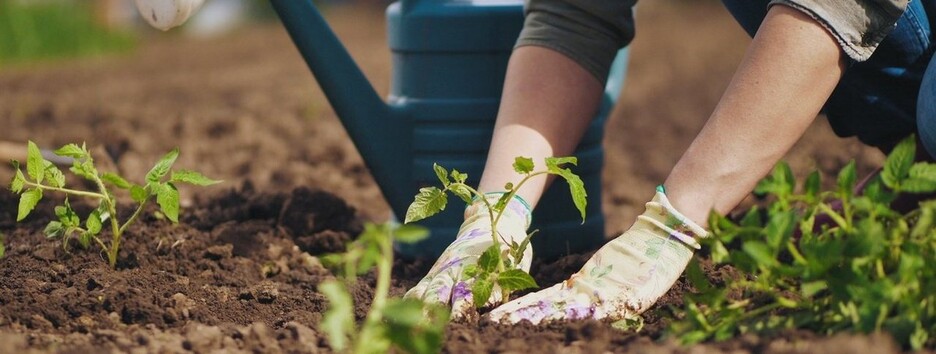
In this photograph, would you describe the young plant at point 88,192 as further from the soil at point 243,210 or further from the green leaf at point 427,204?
the green leaf at point 427,204

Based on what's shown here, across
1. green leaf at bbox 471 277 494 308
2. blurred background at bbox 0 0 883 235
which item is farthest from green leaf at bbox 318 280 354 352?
blurred background at bbox 0 0 883 235

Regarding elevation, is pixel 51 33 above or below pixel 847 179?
below

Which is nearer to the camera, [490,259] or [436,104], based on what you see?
[490,259]

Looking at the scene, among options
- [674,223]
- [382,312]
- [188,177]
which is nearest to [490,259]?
[674,223]

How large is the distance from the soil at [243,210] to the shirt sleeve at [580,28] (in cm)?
33

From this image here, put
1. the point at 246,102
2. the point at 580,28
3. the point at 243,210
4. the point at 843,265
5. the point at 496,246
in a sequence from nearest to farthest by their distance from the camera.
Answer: the point at 843,265 < the point at 496,246 < the point at 580,28 < the point at 243,210 < the point at 246,102

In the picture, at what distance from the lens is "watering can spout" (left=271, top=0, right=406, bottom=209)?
1.89m

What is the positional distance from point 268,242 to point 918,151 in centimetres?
116

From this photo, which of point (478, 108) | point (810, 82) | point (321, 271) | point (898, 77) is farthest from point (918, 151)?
point (321, 271)

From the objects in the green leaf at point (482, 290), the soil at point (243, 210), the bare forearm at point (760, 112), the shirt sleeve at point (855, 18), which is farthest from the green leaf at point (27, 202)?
the shirt sleeve at point (855, 18)

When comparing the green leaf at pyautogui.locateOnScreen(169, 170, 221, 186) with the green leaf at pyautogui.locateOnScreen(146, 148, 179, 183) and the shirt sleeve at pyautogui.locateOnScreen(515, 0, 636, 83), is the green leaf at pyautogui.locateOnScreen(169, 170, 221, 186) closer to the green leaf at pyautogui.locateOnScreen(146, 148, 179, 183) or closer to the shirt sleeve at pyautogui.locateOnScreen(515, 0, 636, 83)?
the green leaf at pyautogui.locateOnScreen(146, 148, 179, 183)

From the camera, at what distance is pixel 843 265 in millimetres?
1169

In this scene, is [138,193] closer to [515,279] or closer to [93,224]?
[93,224]

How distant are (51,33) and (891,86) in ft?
20.6
